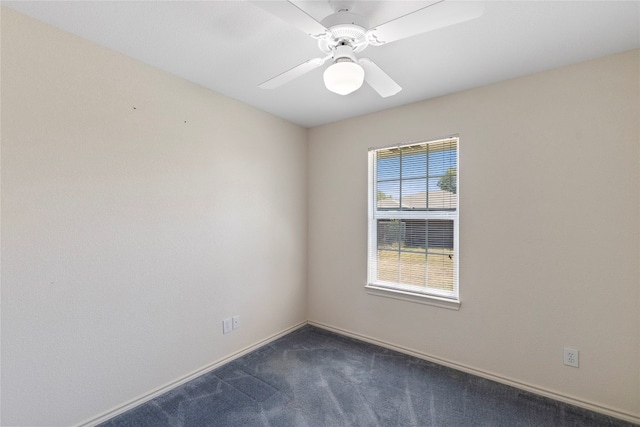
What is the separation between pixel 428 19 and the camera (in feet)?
3.88

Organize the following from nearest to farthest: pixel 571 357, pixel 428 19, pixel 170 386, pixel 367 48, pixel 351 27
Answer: pixel 428 19, pixel 351 27, pixel 367 48, pixel 571 357, pixel 170 386

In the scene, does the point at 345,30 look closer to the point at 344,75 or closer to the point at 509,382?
the point at 344,75

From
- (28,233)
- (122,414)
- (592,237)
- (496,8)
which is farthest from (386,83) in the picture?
(122,414)

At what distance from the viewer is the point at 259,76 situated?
7.25 ft

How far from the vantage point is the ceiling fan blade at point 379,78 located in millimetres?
1533

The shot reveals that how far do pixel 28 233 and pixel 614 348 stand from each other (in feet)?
11.7

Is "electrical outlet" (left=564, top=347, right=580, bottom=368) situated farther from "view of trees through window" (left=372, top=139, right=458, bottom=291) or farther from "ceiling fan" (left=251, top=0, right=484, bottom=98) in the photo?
"ceiling fan" (left=251, top=0, right=484, bottom=98)

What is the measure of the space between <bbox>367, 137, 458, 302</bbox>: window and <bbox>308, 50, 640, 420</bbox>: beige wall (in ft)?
0.39

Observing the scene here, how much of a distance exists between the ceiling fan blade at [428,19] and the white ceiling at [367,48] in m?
0.22

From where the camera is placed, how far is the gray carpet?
72.8 inches

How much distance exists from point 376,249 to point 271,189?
1.25 m

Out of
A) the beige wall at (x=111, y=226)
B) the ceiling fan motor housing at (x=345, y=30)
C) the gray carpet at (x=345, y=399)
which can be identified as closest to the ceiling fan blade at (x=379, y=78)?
the ceiling fan motor housing at (x=345, y=30)

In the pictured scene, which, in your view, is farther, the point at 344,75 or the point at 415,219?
the point at 415,219

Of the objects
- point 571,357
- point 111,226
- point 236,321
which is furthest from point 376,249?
point 111,226
